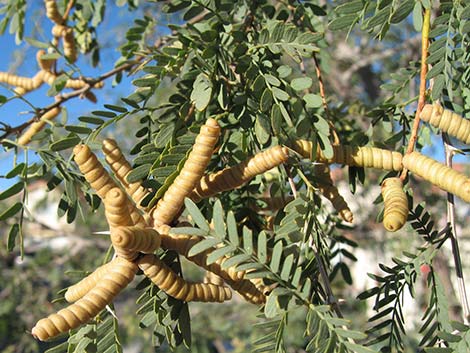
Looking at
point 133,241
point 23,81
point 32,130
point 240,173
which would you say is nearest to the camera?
point 133,241

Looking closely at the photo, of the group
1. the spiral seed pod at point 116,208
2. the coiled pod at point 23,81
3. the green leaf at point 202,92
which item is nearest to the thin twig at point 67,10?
the coiled pod at point 23,81

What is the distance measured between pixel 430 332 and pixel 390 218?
0.26m

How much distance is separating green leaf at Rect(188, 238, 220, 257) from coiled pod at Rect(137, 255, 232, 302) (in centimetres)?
3

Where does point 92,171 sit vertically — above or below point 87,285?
above

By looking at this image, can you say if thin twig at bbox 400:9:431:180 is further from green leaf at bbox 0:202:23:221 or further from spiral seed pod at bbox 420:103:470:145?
green leaf at bbox 0:202:23:221

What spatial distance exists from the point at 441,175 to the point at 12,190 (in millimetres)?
515

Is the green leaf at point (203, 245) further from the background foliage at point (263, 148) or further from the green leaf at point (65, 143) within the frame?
the green leaf at point (65, 143)

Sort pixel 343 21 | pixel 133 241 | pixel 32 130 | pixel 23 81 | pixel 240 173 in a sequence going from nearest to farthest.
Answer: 1. pixel 133 241
2. pixel 240 173
3. pixel 343 21
4. pixel 32 130
5. pixel 23 81

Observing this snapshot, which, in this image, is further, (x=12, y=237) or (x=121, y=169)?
(x=12, y=237)

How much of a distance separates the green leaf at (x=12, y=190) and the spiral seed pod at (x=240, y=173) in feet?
0.88

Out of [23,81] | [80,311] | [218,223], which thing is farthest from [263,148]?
[23,81]

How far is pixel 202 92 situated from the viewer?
631 mm

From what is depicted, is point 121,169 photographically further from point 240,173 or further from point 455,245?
point 455,245

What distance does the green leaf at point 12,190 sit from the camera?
0.71 metres
